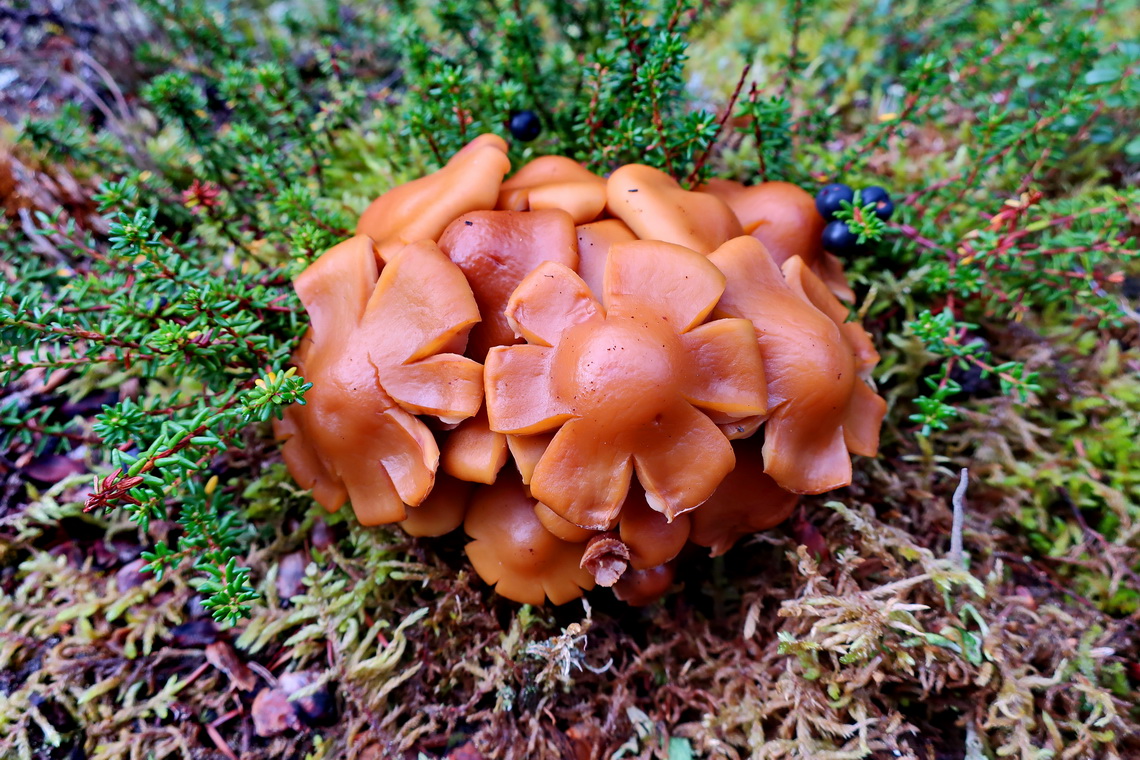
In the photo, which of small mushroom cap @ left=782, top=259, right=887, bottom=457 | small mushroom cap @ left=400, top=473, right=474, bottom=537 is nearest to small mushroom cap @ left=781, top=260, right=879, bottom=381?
small mushroom cap @ left=782, top=259, right=887, bottom=457

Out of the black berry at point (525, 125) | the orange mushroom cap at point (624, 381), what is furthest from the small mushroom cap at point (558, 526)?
the black berry at point (525, 125)

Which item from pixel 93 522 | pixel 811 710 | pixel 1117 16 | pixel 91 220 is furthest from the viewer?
pixel 1117 16

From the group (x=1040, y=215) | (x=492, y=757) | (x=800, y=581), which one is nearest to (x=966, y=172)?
(x=1040, y=215)

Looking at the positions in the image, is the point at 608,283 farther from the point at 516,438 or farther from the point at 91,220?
the point at 91,220

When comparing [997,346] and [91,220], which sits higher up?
[91,220]

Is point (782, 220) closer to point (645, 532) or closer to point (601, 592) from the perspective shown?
point (645, 532)

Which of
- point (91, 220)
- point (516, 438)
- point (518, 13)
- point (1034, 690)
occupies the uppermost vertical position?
point (518, 13)

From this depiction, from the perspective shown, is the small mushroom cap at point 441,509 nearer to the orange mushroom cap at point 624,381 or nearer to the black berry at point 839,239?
the orange mushroom cap at point 624,381
